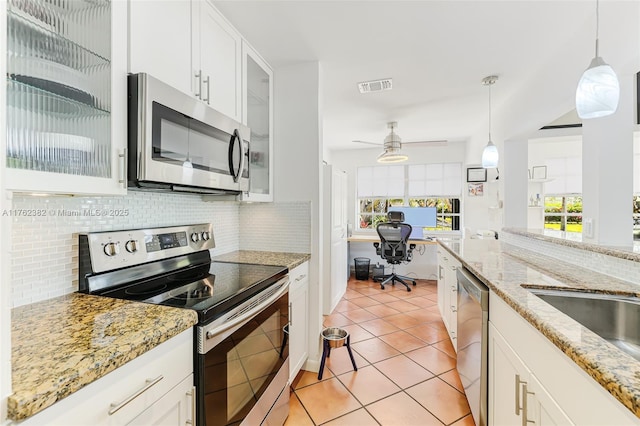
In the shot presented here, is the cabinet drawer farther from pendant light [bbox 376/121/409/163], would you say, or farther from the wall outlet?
pendant light [bbox 376/121/409/163]

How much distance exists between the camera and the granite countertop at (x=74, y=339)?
1.87 ft

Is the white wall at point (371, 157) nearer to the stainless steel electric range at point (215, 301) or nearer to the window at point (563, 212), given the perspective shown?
the window at point (563, 212)

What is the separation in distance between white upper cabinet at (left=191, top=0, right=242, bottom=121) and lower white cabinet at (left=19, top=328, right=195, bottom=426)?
1225 millimetres

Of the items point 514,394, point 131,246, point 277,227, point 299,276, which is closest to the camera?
point 514,394

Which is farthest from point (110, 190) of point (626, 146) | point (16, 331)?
point (626, 146)

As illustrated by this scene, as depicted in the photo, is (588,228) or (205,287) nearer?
(205,287)

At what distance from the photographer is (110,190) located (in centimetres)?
104

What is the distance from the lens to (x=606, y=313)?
1231mm

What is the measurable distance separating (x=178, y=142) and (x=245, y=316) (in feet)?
2.71

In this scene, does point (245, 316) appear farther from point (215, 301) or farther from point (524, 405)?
point (524, 405)

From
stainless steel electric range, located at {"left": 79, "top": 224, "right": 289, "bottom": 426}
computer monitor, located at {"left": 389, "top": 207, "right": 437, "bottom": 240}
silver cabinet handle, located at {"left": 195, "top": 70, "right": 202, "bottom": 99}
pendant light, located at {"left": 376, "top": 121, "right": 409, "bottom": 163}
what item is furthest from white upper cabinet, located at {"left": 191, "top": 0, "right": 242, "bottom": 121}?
computer monitor, located at {"left": 389, "top": 207, "right": 437, "bottom": 240}

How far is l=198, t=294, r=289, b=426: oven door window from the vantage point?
99 cm

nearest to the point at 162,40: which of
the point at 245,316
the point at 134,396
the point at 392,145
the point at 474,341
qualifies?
the point at 245,316

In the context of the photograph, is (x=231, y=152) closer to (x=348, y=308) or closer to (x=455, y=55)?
(x=455, y=55)
